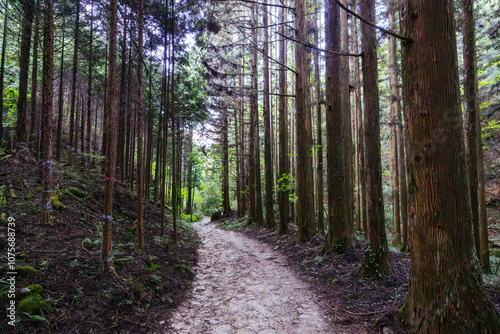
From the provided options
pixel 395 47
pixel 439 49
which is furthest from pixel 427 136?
pixel 395 47

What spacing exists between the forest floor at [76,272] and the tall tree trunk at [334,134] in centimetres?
420

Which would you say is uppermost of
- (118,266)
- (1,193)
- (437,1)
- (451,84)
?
(437,1)

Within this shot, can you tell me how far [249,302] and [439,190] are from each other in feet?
11.9

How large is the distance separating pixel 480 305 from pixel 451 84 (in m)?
2.41

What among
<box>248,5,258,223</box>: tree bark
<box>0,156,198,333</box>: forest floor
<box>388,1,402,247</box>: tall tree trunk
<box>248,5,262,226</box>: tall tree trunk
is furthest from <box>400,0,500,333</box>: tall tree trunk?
<box>248,5,262,226</box>: tall tree trunk

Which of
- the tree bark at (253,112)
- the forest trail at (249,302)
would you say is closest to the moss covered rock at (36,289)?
the forest trail at (249,302)

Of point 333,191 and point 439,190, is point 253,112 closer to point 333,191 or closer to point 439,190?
point 333,191

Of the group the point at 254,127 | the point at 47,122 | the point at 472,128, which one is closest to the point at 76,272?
the point at 47,122

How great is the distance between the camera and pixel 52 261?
4.05 metres

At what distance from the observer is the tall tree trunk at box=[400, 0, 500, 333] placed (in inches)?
100.0

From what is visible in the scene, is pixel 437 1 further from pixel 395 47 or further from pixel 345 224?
pixel 395 47

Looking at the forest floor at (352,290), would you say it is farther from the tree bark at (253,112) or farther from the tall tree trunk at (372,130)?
the tree bark at (253,112)

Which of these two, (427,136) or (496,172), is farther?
(496,172)

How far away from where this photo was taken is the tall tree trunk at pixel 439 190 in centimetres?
254
